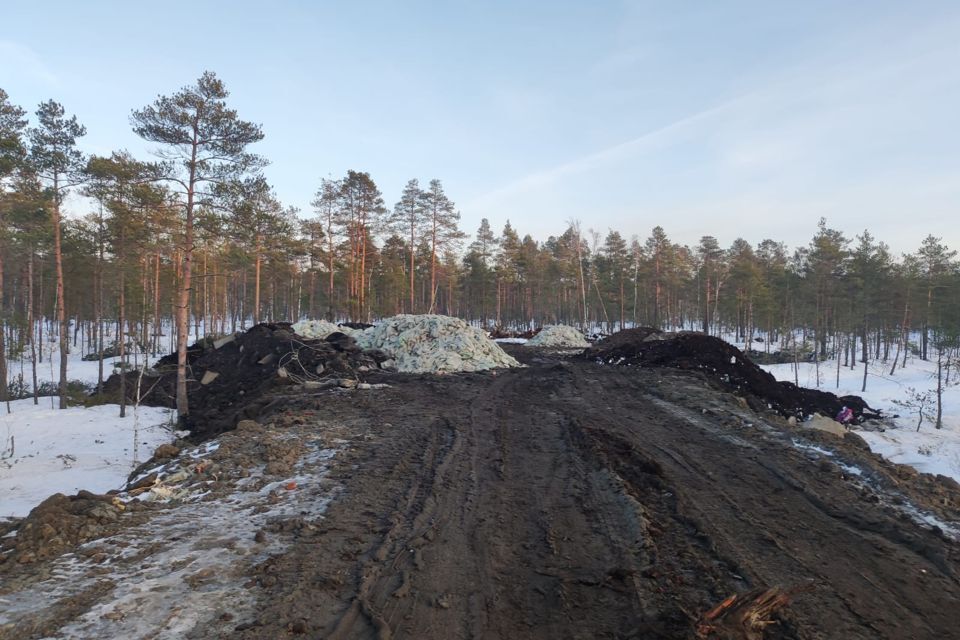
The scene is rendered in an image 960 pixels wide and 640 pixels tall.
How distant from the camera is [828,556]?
4301 mm

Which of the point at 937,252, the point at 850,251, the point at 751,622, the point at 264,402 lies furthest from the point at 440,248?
the point at 937,252

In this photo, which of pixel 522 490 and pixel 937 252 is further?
pixel 937 252

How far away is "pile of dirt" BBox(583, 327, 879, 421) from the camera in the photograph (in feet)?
44.4

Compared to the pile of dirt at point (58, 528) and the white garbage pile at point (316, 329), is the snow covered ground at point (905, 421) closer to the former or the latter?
the pile of dirt at point (58, 528)

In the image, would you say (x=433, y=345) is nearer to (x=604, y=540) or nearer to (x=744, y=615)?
(x=604, y=540)

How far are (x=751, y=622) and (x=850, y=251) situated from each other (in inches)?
1600

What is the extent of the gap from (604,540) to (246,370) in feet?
55.9

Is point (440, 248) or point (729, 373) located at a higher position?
point (440, 248)

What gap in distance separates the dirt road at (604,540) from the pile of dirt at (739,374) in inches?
212

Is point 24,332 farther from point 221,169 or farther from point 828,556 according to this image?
point 828,556

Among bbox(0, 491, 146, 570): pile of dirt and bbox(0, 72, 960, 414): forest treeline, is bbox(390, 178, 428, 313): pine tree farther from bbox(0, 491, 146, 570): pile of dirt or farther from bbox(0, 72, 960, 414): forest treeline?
bbox(0, 491, 146, 570): pile of dirt

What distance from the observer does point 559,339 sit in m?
32.8

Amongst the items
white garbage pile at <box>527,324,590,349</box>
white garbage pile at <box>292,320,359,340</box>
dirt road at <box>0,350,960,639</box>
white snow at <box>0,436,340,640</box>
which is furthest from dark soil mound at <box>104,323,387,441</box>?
white garbage pile at <box>527,324,590,349</box>

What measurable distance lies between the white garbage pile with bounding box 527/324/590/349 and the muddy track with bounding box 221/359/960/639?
23.4 m
